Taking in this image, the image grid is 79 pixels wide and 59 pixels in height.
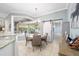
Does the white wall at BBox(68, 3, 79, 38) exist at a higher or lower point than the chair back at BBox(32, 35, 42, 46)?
higher

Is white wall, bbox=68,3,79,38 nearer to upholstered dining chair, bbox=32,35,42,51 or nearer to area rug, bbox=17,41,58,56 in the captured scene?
area rug, bbox=17,41,58,56

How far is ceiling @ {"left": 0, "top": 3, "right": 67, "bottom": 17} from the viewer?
220 cm

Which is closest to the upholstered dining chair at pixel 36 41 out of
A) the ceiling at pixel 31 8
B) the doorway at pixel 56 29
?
the doorway at pixel 56 29

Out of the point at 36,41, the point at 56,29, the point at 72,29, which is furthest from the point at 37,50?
the point at 72,29

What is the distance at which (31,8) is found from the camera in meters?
2.21

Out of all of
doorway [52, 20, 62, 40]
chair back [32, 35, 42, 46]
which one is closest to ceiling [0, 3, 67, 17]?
doorway [52, 20, 62, 40]

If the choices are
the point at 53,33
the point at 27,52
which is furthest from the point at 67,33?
the point at 27,52

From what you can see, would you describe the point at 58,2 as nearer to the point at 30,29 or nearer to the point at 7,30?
the point at 30,29

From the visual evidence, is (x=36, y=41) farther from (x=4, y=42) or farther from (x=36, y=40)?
(x=4, y=42)

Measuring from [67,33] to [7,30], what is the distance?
37.8 inches

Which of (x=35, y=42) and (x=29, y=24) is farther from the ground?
(x=29, y=24)

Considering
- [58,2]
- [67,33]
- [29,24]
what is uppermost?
[58,2]

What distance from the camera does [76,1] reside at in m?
2.19

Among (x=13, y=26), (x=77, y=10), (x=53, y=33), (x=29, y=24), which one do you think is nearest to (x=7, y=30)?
(x=13, y=26)
